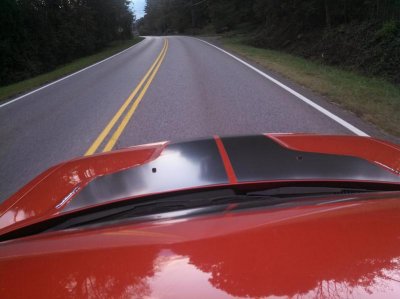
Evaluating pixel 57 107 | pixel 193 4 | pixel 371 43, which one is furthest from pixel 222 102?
pixel 193 4

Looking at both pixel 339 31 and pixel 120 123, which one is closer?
pixel 120 123

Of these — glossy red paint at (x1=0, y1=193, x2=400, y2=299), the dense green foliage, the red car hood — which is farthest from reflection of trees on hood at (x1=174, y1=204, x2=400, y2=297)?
the dense green foliage

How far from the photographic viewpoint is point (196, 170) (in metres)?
2.55

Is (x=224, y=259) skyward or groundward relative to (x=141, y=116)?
skyward

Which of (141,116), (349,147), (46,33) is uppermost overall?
(349,147)

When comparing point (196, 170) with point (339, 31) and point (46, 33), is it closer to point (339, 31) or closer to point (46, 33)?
point (339, 31)

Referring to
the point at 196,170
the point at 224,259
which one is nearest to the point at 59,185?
the point at 196,170

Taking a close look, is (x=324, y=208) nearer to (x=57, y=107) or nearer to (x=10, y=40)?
(x=57, y=107)

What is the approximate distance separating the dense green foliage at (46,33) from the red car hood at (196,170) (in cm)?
2918

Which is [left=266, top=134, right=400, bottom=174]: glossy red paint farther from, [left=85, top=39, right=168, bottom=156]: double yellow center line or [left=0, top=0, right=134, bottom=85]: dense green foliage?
[left=0, top=0, right=134, bottom=85]: dense green foliage

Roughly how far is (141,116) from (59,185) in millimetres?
5881

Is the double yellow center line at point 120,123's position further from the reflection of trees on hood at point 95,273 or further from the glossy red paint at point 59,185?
the reflection of trees on hood at point 95,273

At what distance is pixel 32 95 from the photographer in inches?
540

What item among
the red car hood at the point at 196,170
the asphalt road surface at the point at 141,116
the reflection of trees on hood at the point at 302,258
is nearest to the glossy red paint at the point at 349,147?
the red car hood at the point at 196,170
